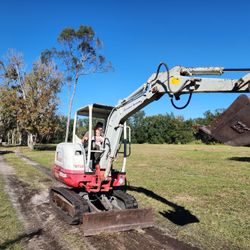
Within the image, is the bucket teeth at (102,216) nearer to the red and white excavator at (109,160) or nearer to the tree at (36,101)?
the red and white excavator at (109,160)

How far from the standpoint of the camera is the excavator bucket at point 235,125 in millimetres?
3887

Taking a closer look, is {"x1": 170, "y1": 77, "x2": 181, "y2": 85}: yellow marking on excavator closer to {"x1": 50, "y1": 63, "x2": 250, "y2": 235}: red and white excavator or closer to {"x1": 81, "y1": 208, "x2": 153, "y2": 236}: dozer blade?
{"x1": 50, "y1": 63, "x2": 250, "y2": 235}: red and white excavator

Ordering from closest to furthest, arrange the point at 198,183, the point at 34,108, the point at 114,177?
the point at 114,177 < the point at 198,183 < the point at 34,108

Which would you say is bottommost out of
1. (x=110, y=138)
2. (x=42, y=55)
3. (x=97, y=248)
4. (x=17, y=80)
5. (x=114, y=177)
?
(x=97, y=248)

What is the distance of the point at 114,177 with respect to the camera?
307 inches

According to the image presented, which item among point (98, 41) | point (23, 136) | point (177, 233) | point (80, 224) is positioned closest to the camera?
point (177, 233)

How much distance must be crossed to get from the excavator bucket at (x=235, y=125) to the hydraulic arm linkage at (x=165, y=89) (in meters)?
0.78

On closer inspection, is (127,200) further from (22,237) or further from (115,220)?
(22,237)

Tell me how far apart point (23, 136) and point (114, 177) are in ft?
206

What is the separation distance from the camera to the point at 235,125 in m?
3.99

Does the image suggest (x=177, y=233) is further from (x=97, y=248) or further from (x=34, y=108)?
(x=34, y=108)

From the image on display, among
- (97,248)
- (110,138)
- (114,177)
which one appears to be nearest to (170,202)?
(114,177)

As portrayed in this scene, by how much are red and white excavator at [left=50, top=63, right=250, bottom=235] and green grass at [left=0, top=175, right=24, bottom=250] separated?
98cm

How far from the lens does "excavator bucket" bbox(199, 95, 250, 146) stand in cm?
389
